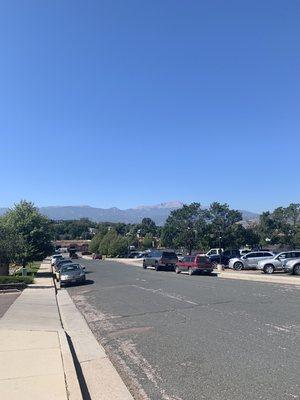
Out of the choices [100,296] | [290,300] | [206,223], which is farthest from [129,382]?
[206,223]

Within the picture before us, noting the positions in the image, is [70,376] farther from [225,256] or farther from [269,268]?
[225,256]

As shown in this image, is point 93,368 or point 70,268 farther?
point 70,268

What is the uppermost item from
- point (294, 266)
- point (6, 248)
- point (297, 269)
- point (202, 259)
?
point (6, 248)

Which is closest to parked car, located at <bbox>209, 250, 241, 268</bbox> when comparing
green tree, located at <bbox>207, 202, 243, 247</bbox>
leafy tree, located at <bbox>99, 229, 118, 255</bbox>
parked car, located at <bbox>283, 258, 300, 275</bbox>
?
parked car, located at <bbox>283, 258, 300, 275</bbox>

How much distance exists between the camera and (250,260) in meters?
44.0

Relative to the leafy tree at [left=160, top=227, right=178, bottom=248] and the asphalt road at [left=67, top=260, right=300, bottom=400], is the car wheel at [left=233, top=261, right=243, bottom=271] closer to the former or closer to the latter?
the asphalt road at [left=67, top=260, right=300, bottom=400]

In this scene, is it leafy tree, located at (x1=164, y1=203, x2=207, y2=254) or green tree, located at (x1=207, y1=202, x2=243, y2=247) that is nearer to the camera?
green tree, located at (x1=207, y1=202, x2=243, y2=247)

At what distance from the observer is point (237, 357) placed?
8773mm

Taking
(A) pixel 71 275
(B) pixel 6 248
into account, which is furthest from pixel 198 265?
(B) pixel 6 248

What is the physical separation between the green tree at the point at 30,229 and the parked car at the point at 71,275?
1138 centimetres

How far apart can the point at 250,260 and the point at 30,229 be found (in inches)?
770

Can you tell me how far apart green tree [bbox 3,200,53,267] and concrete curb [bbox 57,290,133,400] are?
29.6m

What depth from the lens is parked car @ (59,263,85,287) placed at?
101ft

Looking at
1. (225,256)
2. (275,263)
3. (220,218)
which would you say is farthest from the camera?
(220,218)
